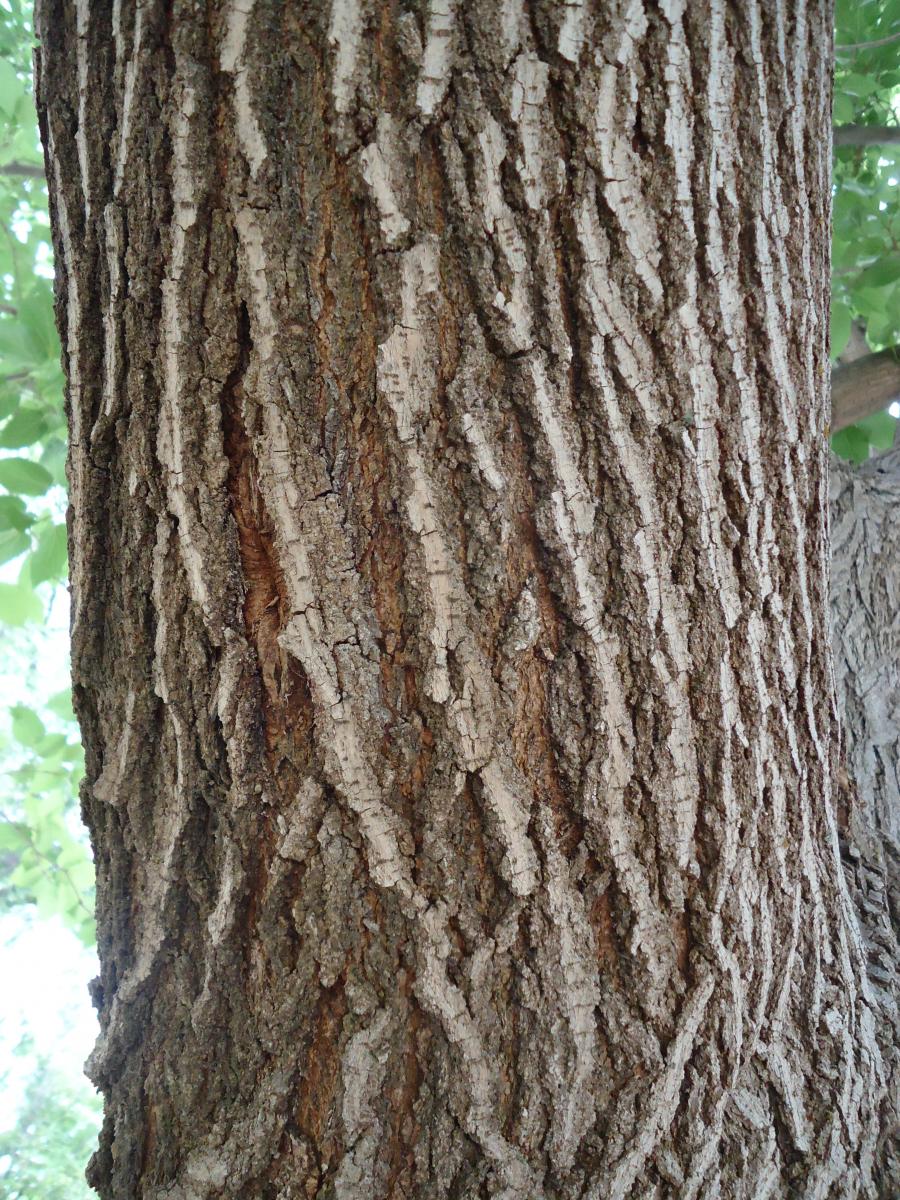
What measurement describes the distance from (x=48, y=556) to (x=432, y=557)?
42.9 inches

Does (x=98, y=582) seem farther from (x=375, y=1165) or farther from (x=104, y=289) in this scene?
(x=375, y=1165)

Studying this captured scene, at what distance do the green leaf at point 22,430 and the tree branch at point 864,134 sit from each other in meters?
1.86

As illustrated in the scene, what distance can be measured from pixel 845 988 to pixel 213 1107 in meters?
0.74

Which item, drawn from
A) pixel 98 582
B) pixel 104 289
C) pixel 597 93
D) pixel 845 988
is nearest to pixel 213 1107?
pixel 98 582

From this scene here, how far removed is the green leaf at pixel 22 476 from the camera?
1533 mm

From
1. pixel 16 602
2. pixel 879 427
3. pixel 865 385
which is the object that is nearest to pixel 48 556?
pixel 16 602

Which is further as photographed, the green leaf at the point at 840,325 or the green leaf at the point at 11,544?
the green leaf at the point at 840,325

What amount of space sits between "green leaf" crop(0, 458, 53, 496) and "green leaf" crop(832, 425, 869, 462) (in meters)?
1.68

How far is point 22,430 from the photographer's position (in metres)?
1.62

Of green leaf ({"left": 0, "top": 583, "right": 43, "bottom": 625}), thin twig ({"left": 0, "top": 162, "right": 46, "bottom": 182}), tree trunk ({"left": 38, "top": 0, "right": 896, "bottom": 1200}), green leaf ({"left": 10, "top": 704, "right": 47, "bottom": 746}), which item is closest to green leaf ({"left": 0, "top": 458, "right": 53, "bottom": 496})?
green leaf ({"left": 0, "top": 583, "right": 43, "bottom": 625})

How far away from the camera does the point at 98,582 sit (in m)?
0.91

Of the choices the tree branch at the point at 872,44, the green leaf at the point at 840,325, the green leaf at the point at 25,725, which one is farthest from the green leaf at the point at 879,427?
the green leaf at the point at 25,725

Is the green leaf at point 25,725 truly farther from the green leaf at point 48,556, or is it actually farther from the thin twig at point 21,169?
the thin twig at point 21,169

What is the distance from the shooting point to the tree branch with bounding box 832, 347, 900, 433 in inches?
70.3
